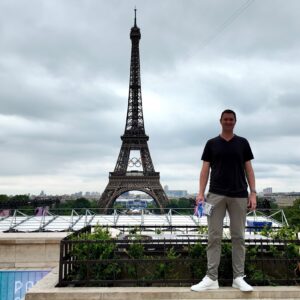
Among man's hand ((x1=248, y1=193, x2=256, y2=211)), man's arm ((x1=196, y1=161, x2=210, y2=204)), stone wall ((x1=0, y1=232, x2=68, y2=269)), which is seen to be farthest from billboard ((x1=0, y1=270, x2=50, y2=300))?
man's hand ((x1=248, y1=193, x2=256, y2=211))

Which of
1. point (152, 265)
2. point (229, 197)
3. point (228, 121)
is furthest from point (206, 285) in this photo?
point (228, 121)

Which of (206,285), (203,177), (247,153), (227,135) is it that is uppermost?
(227,135)

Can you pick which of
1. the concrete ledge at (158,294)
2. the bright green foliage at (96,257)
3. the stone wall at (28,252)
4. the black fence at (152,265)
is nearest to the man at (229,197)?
the concrete ledge at (158,294)

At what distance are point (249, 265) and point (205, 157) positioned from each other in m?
1.79

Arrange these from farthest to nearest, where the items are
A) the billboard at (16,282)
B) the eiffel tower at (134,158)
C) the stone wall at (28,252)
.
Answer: the eiffel tower at (134,158), the stone wall at (28,252), the billboard at (16,282)

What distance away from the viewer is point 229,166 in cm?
457

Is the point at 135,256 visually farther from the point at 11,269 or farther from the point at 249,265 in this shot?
the point at 11,269

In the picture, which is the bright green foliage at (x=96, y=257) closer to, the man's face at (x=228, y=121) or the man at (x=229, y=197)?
the man at (x=229, y=197)

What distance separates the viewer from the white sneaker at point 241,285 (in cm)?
430

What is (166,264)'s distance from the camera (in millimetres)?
4902

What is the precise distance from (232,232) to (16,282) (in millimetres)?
4627

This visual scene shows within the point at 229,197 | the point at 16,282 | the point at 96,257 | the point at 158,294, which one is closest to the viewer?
the point at 158,294

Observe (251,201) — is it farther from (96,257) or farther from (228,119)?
(96,257)

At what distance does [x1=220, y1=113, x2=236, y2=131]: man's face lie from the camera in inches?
183
